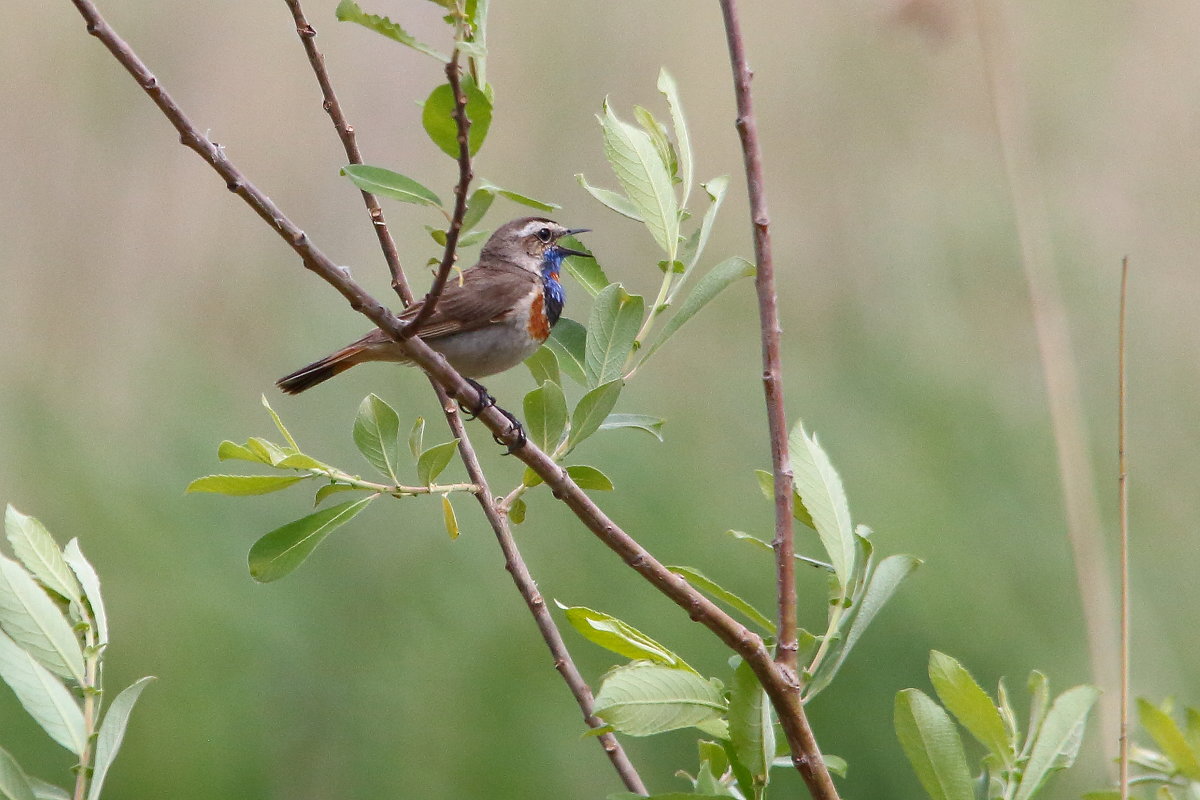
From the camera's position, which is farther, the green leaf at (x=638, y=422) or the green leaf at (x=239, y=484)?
the green leaf at (x=638, y=422)

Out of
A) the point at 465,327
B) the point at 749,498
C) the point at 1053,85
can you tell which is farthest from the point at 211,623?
the point at 1053,85

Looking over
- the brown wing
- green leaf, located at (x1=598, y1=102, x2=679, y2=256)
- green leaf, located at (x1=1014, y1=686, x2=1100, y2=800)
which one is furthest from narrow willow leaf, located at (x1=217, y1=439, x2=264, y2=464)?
the brown wing

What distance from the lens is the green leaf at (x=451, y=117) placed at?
0.94 m

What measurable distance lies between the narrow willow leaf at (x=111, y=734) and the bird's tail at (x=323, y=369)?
1.43 metres

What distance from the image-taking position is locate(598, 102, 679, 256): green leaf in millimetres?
1258

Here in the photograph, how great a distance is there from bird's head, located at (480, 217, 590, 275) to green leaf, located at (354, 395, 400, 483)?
210 cm

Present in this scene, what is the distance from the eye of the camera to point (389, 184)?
108cm

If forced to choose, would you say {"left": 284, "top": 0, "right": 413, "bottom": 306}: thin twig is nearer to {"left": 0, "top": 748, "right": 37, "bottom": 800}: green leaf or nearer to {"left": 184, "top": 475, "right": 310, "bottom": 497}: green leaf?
{"left": 184, "top": 475, "right": 310, "bottom": 497}: green leaf

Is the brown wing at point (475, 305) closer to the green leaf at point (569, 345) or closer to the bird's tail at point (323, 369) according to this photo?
the bird's tail at point (323, 369)

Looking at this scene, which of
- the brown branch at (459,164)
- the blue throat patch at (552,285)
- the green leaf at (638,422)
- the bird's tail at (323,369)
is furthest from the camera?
the blue throat patch at (552,285)

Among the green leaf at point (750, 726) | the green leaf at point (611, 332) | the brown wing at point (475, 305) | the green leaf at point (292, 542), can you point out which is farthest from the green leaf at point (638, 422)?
the brown wing at point (475, 305)

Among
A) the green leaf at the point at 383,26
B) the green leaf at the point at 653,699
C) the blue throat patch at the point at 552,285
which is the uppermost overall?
the blue throat patch at the point at 552,285

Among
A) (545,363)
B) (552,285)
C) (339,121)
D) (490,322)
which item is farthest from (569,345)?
(552,285)

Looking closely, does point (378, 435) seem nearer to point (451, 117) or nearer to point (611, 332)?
point (611, 332)
